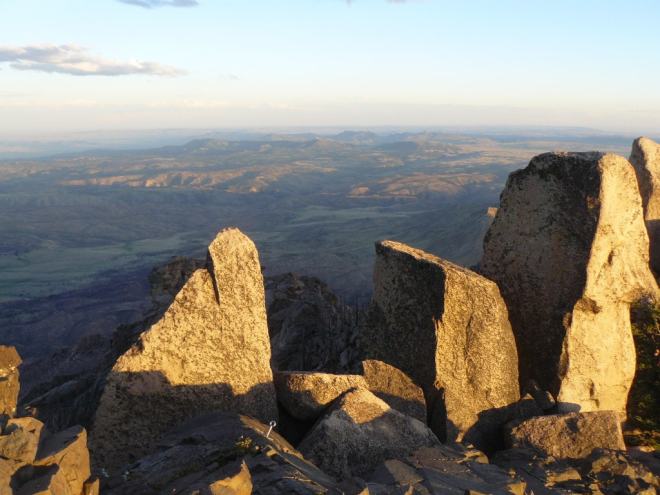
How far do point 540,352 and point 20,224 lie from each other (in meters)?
195

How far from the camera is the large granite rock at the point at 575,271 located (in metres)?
14.6

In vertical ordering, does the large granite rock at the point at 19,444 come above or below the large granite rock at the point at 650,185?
below

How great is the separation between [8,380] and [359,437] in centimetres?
631

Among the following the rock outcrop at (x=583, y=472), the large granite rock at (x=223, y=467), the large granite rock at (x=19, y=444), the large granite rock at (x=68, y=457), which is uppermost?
the large granite rock at (x=19, y=444)

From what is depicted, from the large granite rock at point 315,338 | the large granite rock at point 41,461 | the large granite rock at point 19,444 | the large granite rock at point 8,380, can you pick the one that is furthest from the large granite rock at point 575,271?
the large granite rock at point 19,444

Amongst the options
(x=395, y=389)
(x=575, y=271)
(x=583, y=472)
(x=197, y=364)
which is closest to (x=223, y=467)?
(x=197, y=364)

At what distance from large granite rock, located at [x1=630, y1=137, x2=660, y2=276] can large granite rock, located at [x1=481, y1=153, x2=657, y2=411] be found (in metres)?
4.17

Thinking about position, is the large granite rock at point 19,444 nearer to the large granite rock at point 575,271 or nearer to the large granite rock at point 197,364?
the large granite rock at point 197,364

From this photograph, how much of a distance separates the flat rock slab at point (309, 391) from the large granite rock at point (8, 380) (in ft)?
16.5

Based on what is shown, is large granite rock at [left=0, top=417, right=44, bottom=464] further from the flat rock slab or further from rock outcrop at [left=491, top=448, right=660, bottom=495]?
rock outcrop at [left=491, top=448, right=660, bottom=495]

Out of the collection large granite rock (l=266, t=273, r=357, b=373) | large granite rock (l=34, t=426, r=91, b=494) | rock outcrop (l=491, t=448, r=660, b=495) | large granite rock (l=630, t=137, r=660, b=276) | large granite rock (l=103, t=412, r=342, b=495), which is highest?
large granite rock (l=630, t=137, r=660, b=276)

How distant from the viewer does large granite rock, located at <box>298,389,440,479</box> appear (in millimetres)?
11156

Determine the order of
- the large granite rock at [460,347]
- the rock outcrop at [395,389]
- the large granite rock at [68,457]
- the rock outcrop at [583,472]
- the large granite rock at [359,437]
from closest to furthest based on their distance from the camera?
the large granite rock at [68,457], the rock outcrop at [583,472], the large granite rock at [359,437], the rock outcrop at [395,389], the large granite rock at [460,347]

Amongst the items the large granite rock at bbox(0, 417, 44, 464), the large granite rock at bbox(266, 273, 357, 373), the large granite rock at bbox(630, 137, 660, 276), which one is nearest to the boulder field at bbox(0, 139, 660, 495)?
the large granite rock at bbox(0, 417, 44, 464)
